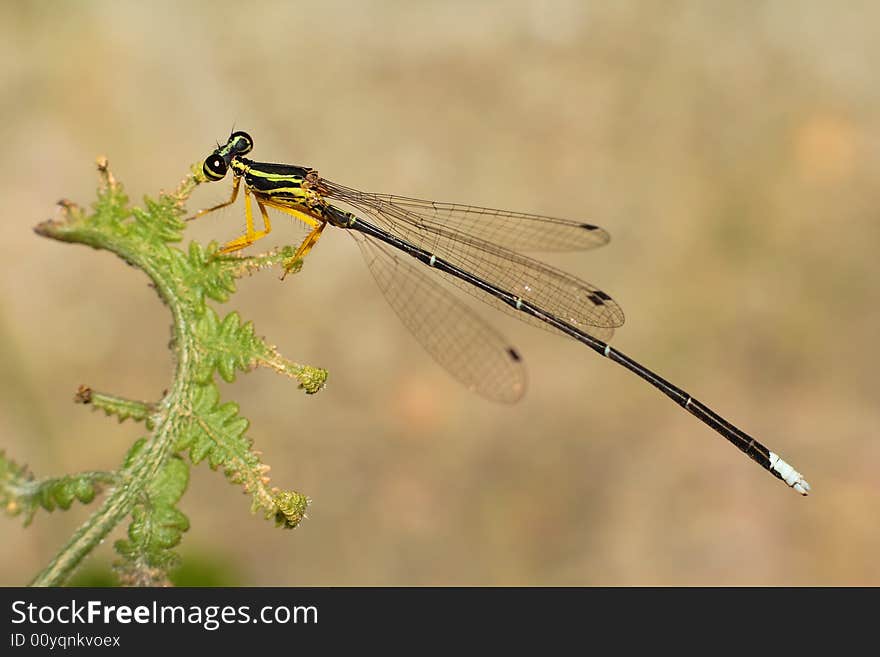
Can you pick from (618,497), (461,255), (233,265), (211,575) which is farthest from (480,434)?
(233,265)

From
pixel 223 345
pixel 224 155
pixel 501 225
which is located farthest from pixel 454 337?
pixel 223 345

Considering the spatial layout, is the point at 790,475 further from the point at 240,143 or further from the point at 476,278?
the point at 240,143

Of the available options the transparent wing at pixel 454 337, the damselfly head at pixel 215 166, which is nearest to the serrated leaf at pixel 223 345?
the damselfly head at pixel 215 166

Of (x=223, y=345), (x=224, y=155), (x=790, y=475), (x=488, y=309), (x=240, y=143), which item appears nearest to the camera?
(x=223, y=345)

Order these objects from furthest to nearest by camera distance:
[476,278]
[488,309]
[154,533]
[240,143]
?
[488,309] < [476,278] < [240,143] < [154,533]

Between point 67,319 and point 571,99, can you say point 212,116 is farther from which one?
point 571,99

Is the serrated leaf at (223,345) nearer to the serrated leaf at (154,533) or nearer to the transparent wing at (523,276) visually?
the serrated leaf at (154,533)

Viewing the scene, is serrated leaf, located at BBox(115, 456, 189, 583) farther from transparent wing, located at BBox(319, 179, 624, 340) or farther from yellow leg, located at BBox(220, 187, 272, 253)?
transparent wing, located at BBox(319, 179, 624, 340)
